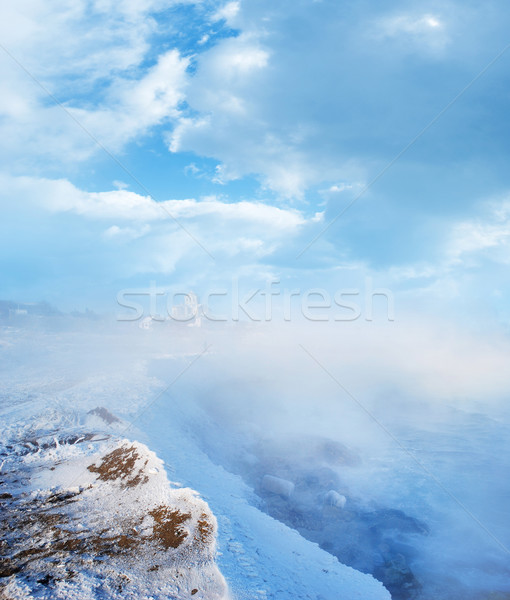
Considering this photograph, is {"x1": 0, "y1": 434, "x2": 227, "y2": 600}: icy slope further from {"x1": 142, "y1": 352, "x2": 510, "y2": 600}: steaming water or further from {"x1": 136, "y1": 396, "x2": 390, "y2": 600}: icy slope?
{"x1": 142, "y1": 352, "x2": 510, "y2": 600}: steaming water

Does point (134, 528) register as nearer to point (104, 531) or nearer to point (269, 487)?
point (104, 531)

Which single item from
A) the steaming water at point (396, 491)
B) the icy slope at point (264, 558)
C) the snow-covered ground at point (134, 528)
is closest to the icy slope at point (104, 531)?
the snow-covered ground at point (134, 528)

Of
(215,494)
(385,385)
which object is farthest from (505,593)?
(385,385)

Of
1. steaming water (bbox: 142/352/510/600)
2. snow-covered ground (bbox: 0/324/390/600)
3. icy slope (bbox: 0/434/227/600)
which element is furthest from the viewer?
steaming water (bbox: 142/352/510/600)

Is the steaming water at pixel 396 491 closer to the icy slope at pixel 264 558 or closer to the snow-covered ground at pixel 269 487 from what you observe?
the snow-covered ground at pixel 269 487

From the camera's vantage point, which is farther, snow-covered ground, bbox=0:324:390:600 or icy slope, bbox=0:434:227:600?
snow-covered ground, bbox=0:324:390:600

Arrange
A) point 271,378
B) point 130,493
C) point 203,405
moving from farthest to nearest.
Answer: point 271,378 < point 203,405 < point 130,493

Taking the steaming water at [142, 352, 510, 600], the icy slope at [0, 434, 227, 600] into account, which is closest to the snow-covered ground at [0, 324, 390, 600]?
the icy slope at [0, 434, 227, 600]

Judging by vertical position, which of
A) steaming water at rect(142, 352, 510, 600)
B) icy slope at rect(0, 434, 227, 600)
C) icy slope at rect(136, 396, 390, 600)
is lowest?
steaming water at rect(142, 352, 510, 600)

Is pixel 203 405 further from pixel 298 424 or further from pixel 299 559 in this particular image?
pixel 299 559

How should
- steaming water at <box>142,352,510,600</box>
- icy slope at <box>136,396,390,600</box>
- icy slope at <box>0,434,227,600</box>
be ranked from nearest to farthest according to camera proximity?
icy slope at <box>0,434,227,600</box>, icy slope at <box>136,396,390,600</box>, steaming water at <box>142,352,510,600</box>

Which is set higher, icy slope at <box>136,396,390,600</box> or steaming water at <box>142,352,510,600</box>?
icy slope at <box>136,396,390,600</box>
